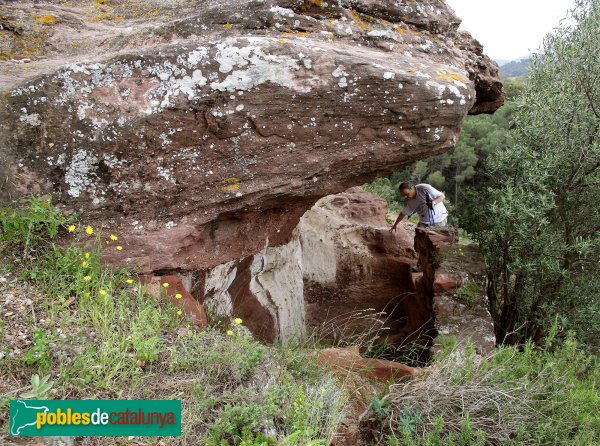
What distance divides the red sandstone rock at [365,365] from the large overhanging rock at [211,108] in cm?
167

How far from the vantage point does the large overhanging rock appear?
3926mm

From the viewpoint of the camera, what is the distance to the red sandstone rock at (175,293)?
4031 mm

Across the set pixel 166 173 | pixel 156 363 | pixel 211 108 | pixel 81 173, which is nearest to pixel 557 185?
pixel 211 108

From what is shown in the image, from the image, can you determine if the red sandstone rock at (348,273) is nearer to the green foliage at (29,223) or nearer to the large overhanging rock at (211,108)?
the large overhanging rock at (211,108)

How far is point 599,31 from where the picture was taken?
217 inches

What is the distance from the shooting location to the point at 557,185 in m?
6.12

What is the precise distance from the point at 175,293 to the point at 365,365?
1925 mm

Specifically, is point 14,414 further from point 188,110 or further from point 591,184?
point 591,184

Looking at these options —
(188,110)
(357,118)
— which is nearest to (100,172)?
(188,110)

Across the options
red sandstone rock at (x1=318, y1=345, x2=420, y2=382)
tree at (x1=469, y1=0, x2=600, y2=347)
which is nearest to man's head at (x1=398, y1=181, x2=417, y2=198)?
tree at (x1=469, y1=0, x2=600, y2=347)

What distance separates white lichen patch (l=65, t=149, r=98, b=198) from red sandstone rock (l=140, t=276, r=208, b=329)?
0.96m

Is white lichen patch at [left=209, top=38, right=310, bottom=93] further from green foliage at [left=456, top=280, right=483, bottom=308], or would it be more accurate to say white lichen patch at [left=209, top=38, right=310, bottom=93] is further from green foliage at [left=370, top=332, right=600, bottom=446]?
green foliage at [left=456, top=280, right=483, bottom=308]

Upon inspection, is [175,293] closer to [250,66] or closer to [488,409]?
[250,66]

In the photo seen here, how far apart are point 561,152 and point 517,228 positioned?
43.9 inches
